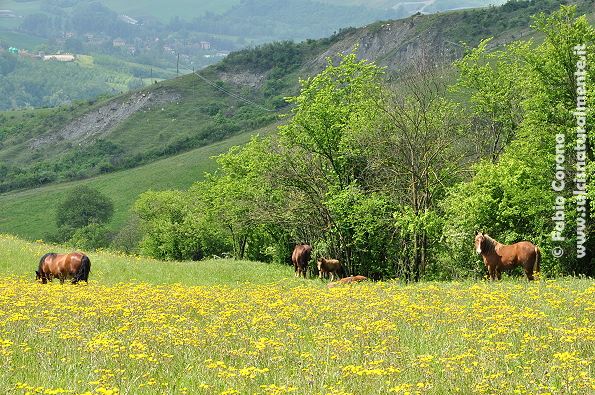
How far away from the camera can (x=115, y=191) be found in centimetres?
17512

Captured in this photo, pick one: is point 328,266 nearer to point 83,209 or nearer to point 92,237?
point 92,237

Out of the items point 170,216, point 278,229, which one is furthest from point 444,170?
point 170,216

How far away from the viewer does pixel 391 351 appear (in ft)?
31.9

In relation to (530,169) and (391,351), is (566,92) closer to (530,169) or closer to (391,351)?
(530,169)

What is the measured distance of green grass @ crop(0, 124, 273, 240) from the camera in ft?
505

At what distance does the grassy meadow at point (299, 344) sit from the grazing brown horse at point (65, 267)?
10272 millimetres

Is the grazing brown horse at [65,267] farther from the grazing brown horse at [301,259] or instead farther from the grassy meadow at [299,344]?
the grazing brown horse at [301,259]

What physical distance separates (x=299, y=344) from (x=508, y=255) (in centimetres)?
1595

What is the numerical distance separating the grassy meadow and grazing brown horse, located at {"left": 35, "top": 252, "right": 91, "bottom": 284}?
33.7 feet

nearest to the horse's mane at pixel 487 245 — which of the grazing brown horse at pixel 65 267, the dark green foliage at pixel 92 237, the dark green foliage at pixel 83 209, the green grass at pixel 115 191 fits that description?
the grazing brown horse at pixel 65 267

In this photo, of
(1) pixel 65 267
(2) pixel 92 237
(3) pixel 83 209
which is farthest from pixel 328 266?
(3) pixel 83 209

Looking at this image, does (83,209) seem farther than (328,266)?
Yes

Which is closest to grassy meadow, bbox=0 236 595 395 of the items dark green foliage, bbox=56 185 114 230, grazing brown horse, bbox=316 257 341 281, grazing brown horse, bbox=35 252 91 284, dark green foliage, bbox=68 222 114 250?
grazing brown horse, bbox=35 252 91 284

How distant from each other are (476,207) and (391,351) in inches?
950
